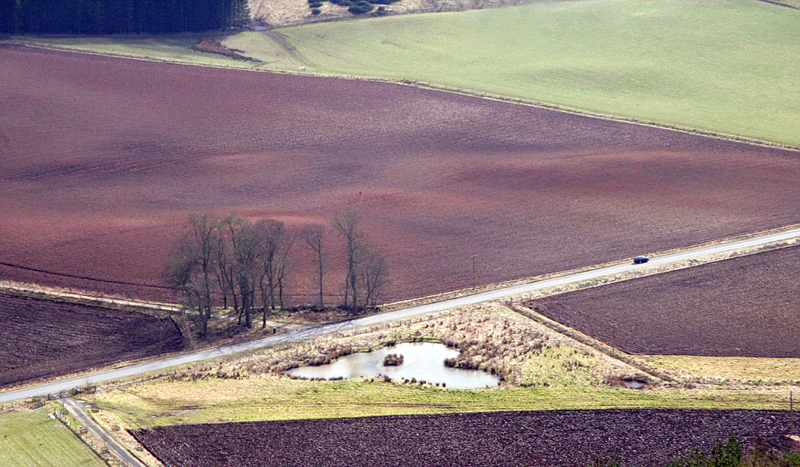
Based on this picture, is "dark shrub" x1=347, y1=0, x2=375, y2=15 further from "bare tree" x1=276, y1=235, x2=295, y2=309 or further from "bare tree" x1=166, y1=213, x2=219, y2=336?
"bare tree" x1=166, y1=213, x2=219, y2=336

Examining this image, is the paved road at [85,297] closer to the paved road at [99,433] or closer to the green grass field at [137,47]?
the paved road at [99,433]

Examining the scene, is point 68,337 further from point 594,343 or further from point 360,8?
point 360,8

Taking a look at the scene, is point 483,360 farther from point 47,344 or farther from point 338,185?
point 338,185

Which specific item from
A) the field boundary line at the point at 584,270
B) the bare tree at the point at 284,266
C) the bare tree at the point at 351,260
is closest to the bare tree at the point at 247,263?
the bare tree at the point at 284,266

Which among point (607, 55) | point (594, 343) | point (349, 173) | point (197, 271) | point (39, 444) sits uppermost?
point (607, 55)

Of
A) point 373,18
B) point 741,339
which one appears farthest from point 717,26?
point 741,339

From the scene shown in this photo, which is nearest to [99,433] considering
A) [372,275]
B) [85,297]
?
[85,297]
